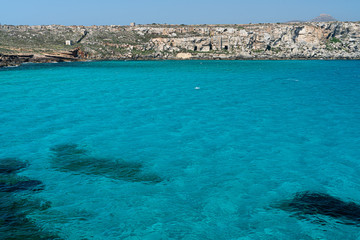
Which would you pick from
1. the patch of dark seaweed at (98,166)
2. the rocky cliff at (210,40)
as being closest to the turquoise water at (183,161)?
the patch of dark seaweed at (98,166)

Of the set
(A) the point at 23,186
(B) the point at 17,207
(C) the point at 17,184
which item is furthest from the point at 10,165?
(B) the point at 17,207

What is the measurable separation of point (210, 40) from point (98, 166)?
135m

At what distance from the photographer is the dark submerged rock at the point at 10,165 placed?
18.4 meters

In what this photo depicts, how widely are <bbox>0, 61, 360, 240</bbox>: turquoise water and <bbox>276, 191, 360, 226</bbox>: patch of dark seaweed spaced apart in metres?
0.40

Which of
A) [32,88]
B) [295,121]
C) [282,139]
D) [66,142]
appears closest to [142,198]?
[66,142]

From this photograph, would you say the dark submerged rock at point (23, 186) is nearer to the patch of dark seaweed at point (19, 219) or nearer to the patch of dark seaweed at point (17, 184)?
the patch of dark seaweed at point (17, 184)

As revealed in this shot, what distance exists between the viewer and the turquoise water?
1366 cm

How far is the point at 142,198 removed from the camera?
1583 centimetres

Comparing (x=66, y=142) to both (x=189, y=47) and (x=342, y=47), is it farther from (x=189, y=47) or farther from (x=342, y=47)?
(x=342, y=47)

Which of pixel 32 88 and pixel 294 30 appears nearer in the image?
pixel 32 88

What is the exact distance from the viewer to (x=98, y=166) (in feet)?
63.5

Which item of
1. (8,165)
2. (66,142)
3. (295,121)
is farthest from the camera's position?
(295,121)

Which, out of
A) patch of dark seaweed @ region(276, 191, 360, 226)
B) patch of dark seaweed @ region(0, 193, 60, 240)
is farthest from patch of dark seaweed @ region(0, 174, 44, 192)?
patch of dark seaweed @ region(276, 191, 360, 226)

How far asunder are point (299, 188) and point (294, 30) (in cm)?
14687
